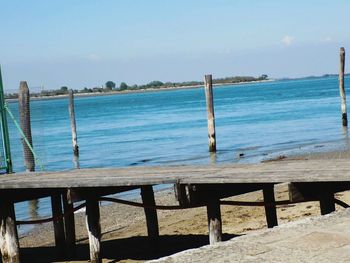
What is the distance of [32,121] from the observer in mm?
18094

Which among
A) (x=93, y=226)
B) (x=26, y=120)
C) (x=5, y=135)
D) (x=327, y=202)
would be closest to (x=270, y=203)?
(x=327, y=202)

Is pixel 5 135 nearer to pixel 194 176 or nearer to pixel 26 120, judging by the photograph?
pixel 194 176

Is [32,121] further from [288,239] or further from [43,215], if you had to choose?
[288,239]

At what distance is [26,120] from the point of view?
1630 cm

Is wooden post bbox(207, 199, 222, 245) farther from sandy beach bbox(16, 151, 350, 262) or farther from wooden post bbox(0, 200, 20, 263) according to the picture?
wooden post bbox(0, 200, 20, 263)

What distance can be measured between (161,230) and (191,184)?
473cm

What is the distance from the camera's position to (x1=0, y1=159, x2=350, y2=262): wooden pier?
752 centimetres

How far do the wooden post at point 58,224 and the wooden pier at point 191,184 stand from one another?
20 cm

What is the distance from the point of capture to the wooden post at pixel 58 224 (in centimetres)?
1056

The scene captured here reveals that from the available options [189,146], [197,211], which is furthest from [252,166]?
[189,146]

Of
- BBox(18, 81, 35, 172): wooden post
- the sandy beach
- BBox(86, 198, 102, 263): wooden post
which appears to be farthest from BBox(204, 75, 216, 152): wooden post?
BBox(86, 198, 102, 263): wooden post

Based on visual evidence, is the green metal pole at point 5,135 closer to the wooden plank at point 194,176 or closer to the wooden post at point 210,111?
the wooden plank at point 194,176

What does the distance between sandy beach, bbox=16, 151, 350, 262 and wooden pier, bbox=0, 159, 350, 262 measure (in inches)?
27.4

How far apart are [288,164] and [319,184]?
3.63 feet
